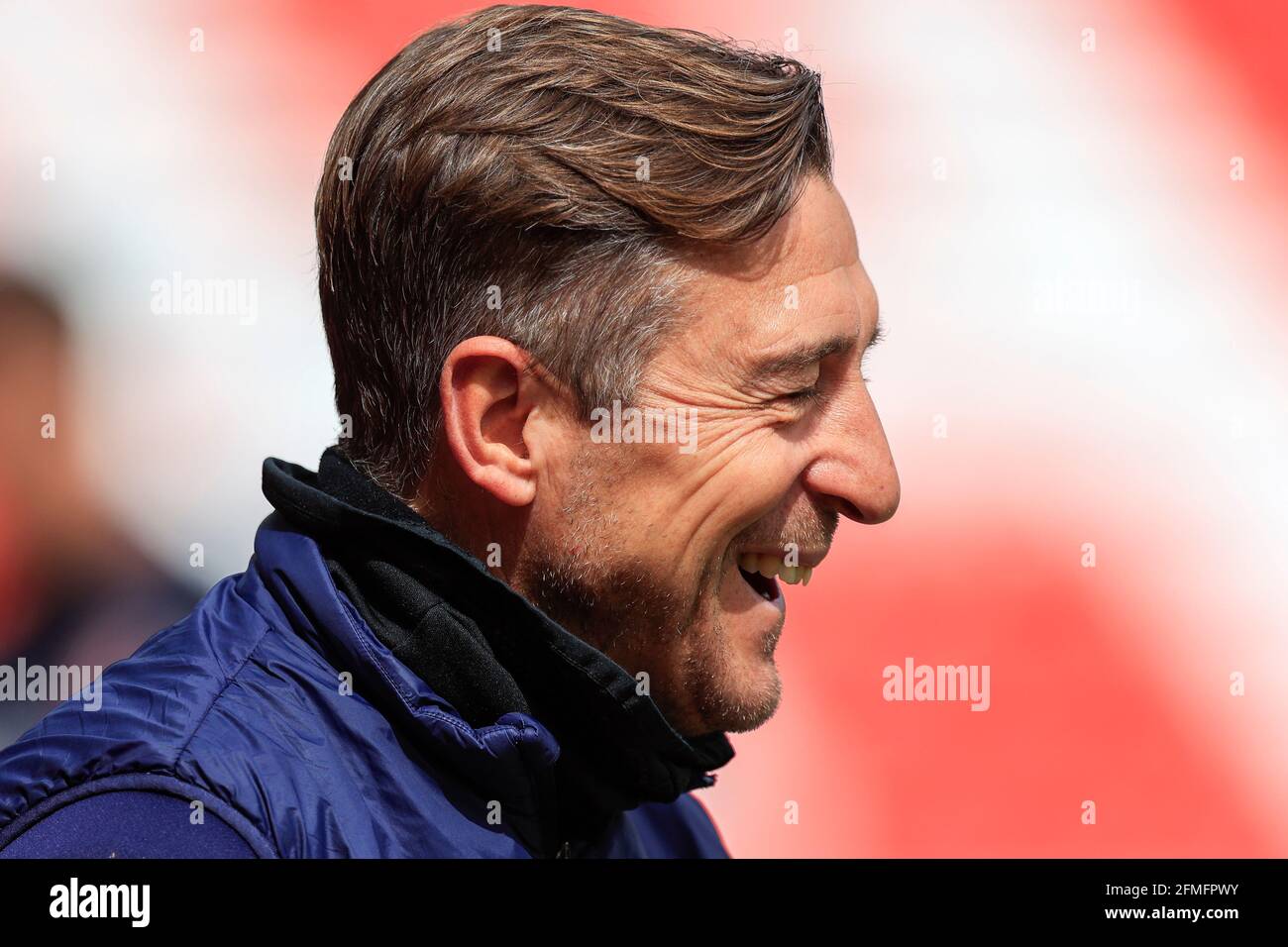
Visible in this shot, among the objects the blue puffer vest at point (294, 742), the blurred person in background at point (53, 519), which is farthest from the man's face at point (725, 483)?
the blurred person in background at point (53, 519)

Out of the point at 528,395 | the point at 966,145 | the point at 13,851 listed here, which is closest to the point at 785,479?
the point at 528,395

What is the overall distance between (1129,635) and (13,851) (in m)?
Answer: 3.45

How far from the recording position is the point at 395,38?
4.11 meters

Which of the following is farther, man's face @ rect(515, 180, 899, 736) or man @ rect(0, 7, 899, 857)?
man's face @ rect(515, 180, 899, 736)

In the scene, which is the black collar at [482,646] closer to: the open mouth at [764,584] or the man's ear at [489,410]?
the man's ear at [489,410]

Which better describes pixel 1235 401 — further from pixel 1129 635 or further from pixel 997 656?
pixel 997 656

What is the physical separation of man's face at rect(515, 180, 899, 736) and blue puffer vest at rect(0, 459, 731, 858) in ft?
0.83

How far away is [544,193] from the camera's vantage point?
172cm

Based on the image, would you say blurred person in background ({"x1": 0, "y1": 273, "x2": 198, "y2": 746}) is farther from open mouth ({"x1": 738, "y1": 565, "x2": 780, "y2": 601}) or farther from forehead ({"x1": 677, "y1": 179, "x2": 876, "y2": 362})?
forehead ({"x1": 677, "y1": 179, "x2": 876, "y2": 362})

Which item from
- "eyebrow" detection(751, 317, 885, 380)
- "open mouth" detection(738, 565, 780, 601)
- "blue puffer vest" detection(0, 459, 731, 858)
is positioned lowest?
"blue puffer vest" detection(0, 459, 731, 858)

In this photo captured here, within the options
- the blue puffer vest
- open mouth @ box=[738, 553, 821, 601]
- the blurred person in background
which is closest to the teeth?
open mouth @ box=[738, 553, 821, 601]

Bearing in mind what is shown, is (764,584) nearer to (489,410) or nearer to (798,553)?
(798,553)

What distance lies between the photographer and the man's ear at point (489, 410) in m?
1.76

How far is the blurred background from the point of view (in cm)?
375
